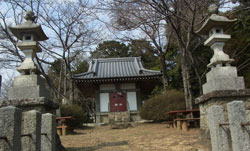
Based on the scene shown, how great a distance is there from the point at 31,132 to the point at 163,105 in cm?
1082

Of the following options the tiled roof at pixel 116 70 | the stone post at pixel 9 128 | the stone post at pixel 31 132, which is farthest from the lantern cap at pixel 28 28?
the tiled roof at pixel 116 70

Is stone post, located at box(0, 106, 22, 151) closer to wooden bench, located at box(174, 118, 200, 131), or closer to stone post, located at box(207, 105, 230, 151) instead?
stone post, located at box(207, 105, 230, 151)

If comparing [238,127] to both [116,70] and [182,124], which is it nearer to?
[182,124]

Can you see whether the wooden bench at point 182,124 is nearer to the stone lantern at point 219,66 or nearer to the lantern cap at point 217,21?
the stone lantern at point 219,66

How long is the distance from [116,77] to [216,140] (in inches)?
521

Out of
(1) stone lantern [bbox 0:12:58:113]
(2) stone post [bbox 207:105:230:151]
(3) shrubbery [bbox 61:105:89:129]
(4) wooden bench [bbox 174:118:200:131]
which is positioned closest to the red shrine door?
(3) shrubbery [bbox 61:105:89:129]

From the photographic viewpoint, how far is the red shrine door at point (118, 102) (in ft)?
60.9

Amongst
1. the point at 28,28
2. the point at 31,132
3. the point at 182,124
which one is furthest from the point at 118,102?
the point at 31,132

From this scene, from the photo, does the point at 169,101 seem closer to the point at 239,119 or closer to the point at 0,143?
the point at 239,119

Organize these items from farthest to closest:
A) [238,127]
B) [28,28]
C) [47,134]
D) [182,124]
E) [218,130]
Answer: [182,124]
[28,28]
[47,134]
[218,130]
[238,127]

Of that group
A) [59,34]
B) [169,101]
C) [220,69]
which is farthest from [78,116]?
[220,69]

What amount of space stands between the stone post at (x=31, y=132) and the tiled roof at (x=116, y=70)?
12736 millimetres

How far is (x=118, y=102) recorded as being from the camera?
61.4 ft

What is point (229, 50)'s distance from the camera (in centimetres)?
1638
